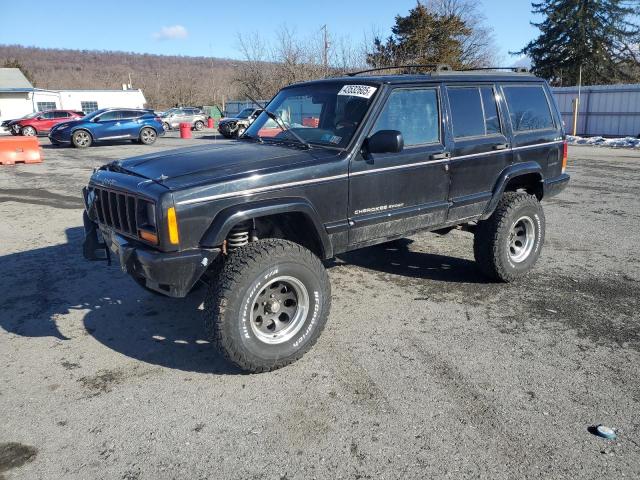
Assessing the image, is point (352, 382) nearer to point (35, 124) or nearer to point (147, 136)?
point (147, 136)

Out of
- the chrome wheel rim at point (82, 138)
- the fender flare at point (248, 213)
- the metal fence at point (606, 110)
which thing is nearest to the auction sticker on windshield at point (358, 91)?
the fender flare at point (248, 213)

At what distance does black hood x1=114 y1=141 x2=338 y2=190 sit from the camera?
3373mm

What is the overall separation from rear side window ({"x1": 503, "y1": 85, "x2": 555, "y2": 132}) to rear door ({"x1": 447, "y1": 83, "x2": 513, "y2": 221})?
0.69ft

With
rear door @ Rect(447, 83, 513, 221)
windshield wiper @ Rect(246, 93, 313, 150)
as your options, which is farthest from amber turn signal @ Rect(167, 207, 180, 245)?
rear door @ Rect(447, 83, 513, 221)

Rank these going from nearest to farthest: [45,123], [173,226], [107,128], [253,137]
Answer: [173,226], [253,137], [107,128], [45,123]

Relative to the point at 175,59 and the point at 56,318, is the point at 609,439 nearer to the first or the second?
the point at 56,318

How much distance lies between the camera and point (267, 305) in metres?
3.60

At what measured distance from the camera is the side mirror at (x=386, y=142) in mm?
3721

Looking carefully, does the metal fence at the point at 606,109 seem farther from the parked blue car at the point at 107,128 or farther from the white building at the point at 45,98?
the white building at the point at 45,98

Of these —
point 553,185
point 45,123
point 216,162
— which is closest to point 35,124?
point 45,123

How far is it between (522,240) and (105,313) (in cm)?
427

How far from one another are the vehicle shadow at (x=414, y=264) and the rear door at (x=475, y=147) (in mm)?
884

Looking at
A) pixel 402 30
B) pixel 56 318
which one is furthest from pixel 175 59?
pixel 56 318

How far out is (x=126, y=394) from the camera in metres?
3.30
